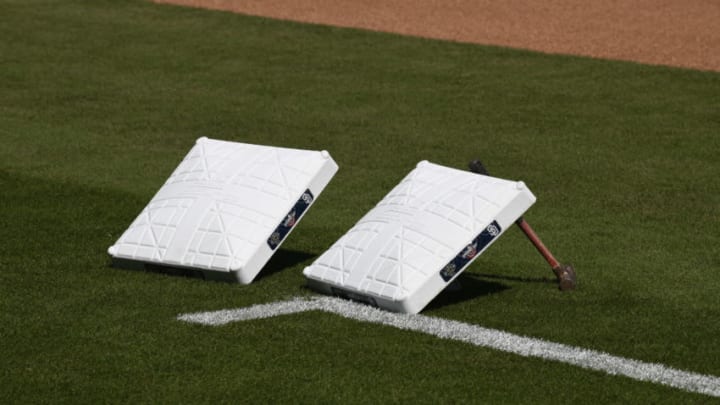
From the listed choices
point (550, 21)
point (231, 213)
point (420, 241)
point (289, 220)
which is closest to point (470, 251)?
point (420, 241)

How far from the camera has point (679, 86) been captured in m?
15.0

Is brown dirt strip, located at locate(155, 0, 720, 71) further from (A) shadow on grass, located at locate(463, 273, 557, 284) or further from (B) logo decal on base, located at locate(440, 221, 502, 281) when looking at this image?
(B) logo decal on base, located at locate(440, 221, 502, 281)

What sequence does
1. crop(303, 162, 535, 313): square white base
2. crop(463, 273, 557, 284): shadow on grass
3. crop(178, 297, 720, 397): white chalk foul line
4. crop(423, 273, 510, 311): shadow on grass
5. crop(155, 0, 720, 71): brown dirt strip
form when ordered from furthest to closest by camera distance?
crop(155, 0, 720, 71): brown dirt strip, crop(463, 273, 557, 284): shadow on grass, crop(423, 273, 510, 311): shadow on grass, crop(303, 162, 535, 313): square white base, crop(178, 297, 720, 397): white chalk foul line

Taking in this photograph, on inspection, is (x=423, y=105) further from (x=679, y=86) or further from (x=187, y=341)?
(x=187, y=341)

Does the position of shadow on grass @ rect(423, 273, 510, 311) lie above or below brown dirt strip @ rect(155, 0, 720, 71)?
above

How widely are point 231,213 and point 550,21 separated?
12.6 meters


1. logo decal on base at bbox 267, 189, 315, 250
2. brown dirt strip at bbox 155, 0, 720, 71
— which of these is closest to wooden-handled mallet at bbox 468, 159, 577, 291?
logo decal on base at bbox 267, 189, 315, 250

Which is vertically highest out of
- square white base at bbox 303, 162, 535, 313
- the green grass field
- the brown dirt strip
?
square white base at bbox 303, 162, 535, 313

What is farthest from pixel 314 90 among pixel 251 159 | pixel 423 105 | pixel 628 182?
pixel 251 159

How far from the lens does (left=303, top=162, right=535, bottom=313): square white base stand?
Result: 7.22 metres

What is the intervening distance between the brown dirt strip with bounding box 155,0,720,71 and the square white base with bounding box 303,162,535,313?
9317 millimetres

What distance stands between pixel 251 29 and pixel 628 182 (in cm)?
928

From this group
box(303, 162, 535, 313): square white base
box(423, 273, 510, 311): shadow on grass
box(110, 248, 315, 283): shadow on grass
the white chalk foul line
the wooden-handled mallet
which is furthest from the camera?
box(110, 248, 315, 283): shadow on grass

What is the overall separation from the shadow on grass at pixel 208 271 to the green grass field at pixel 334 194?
0.15 ft
